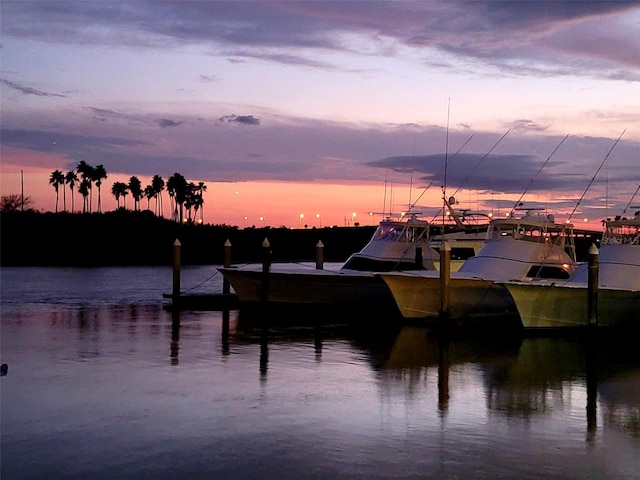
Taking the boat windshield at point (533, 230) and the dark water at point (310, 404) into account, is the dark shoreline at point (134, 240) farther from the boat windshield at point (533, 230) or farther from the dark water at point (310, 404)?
the dark water at point (310, 404)

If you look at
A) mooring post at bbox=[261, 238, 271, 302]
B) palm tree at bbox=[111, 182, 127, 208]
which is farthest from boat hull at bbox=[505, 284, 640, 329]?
palm tree at bbox=[111, 182, 127, 208]

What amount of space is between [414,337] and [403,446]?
39.6ft

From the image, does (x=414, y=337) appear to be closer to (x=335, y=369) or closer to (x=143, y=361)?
(x=335, y=369)

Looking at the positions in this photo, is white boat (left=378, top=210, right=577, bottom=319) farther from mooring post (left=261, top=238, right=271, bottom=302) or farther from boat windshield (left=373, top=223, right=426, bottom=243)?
mooring post (left=261, top=238, right=271, bottom=302)

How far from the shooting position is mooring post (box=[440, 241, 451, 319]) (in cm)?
2412

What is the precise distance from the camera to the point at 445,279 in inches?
952

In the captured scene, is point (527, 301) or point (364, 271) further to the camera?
point (364, 271)

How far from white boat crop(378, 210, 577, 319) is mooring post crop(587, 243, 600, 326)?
2527mm

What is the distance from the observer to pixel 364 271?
31641 millimetres

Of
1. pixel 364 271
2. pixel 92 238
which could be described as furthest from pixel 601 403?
pixel 92 238

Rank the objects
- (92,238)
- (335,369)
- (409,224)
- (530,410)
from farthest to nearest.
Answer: (92,238) < (409,224) < (335,369) < (530,410)

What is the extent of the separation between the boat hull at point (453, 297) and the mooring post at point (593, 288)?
106 inches

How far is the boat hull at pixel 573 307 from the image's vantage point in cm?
2386

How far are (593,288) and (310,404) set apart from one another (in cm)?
1111
